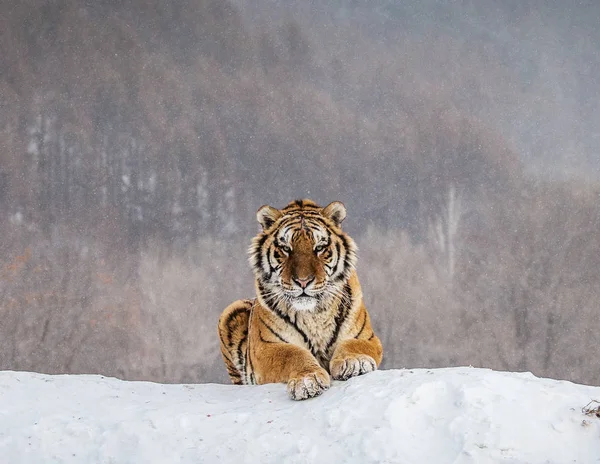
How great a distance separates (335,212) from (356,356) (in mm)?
1864

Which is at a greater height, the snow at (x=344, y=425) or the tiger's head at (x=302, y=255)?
the tiger's head at (x=302, y=255)

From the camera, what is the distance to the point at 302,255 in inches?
277

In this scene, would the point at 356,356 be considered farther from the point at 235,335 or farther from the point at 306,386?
the point at 235,335

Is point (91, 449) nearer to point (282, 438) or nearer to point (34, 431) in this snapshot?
point (34, 431)

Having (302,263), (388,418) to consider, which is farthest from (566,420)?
(302,263)

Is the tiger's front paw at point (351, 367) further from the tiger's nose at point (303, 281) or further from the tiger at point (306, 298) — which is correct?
the tiger's nose at point (303, 281)

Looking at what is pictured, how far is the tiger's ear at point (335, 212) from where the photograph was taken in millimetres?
7649

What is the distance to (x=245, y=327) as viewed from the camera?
30.2 ft

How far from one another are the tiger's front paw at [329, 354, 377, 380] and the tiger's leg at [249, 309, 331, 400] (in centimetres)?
11

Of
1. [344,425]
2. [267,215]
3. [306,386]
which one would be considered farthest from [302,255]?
[344,425]

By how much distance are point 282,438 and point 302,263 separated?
7.80 feet

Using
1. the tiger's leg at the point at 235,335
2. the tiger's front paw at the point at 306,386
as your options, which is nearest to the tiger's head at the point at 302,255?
the tiger's front paw at the point at 306,386

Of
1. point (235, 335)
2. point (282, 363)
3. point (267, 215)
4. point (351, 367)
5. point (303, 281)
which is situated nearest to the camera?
point (351, 367)

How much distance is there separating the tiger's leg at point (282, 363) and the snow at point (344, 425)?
0.45 feet
